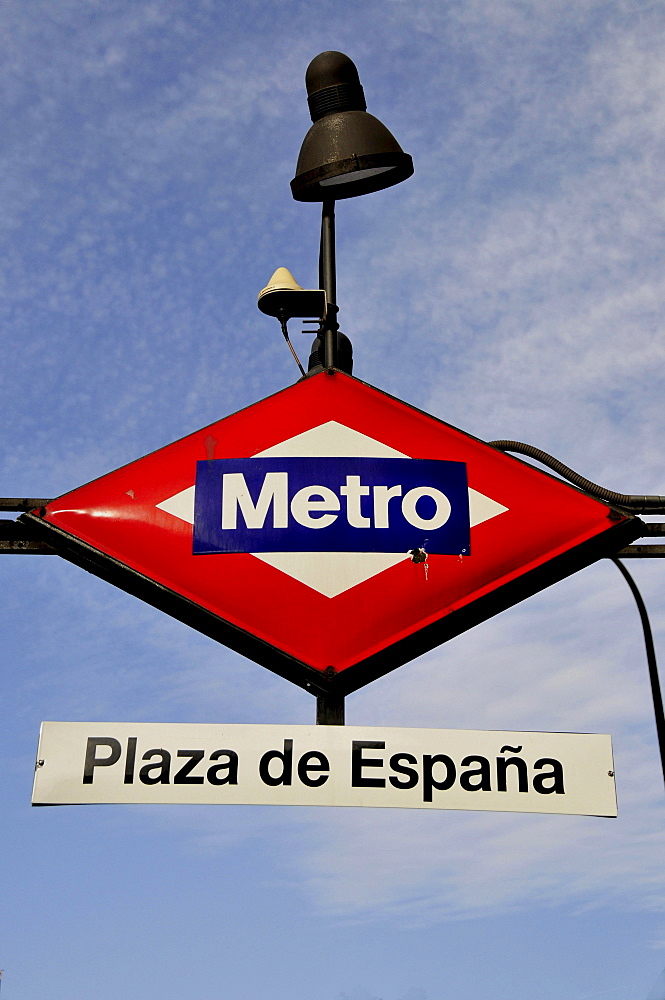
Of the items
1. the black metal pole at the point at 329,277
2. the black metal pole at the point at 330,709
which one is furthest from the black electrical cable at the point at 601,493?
the black metal pole at the point at 330,709

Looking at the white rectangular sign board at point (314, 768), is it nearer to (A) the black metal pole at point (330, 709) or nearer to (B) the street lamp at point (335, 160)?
(A) the black metal pole at point (330, 709)

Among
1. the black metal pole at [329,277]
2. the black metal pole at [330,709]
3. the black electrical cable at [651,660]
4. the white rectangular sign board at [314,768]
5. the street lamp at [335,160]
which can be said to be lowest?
the white rectangular sign board at [314,768]

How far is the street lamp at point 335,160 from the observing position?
A: 4.83 m

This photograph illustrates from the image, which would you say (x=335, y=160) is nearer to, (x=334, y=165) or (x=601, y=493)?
(x=334, y=165)

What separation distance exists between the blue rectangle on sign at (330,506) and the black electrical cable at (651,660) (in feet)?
2.93

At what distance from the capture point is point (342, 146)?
15.9ft

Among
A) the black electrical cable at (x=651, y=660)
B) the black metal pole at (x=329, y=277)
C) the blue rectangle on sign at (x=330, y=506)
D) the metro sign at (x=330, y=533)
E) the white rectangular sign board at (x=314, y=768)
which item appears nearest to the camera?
the white rectangular sign board at (x=314, y=768)

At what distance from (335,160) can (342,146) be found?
0.28 feet

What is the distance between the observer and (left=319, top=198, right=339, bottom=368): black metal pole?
4820 millimetres

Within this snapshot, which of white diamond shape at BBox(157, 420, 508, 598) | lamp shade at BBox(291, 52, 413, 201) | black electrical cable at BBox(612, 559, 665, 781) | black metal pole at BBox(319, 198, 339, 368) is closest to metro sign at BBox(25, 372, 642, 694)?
white diamond shape at BBox(157, 420, 508, 598)

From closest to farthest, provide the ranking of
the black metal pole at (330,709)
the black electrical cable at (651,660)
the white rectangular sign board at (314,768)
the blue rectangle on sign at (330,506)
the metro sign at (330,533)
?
the white rectangular sign board at (314,768), the black metal pole at (330,709), the metro sign at (330,533), the blue rectangle on sign at (330,506), the black electrical cable at (651,660)

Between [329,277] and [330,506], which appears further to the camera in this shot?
[329,277]

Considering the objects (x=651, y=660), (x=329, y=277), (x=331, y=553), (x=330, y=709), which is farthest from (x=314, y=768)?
(x=329, y=277)

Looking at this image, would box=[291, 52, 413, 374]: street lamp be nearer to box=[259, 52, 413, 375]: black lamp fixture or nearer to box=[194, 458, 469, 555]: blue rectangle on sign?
box=[259, 52, 413, 375]: black lamp fixture
